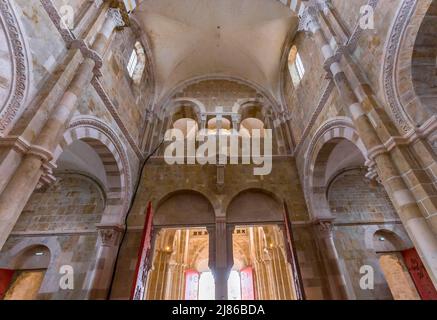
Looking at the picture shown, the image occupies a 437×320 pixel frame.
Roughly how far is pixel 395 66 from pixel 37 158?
607 centimetres

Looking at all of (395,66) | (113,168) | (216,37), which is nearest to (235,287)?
(113,168)

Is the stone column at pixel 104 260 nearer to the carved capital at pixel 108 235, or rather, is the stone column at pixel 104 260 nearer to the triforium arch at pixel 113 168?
the carved capital at pixel 108 235

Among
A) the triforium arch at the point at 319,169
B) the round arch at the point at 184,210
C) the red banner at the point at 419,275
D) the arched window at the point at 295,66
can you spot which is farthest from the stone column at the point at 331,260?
the arched window at the point at 295,66

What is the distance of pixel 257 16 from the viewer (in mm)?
8742

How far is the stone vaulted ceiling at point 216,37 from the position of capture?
8.45 m

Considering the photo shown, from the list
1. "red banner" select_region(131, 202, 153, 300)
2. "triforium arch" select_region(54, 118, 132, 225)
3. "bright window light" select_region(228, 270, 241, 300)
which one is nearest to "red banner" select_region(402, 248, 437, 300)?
"red banner" select_region(131, 202, 153, 300)

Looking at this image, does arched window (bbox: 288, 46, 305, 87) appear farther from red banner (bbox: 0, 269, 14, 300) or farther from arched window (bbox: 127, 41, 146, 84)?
red banner (bbox: 0, 269, 14, 300)

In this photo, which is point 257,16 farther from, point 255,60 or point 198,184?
point 198,184

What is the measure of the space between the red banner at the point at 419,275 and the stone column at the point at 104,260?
958cm

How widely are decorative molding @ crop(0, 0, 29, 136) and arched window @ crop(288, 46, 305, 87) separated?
7574 millimetres

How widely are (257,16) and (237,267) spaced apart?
Answer: 56.6 feet

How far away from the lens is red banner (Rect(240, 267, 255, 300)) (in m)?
15.4

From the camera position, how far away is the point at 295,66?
27.9ft

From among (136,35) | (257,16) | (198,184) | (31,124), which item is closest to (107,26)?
(136,35)
